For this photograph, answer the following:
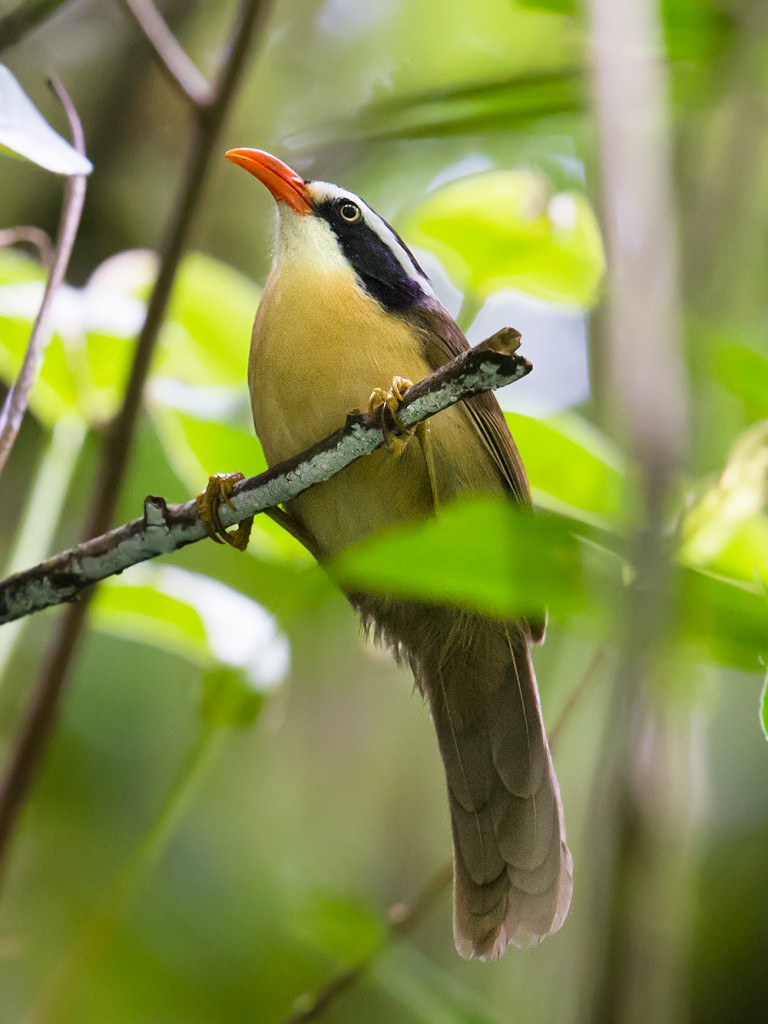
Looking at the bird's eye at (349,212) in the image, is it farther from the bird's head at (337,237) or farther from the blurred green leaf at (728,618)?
the blurred green leaf at (728,618)

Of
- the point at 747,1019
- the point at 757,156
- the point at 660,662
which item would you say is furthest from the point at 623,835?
the point at 747,1019

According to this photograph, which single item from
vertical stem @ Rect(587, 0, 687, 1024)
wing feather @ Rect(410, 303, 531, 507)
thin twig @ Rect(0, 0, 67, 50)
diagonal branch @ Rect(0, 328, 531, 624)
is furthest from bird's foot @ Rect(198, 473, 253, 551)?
vertical stem @ Rect(587, 0, 687, 1024)

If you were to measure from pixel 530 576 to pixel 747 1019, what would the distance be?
3.44 metres

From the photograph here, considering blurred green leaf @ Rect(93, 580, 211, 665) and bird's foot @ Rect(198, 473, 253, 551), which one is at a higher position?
bird's foot @ Rect(198, 473, 253, 551)

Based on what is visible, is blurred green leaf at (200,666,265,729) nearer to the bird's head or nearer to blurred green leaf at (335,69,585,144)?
the bird's head

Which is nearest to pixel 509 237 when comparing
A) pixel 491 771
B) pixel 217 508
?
pixel 217 508

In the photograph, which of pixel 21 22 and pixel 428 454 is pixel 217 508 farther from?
pixel 21 22

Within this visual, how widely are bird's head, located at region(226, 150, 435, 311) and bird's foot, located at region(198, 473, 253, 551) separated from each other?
621 millimetres

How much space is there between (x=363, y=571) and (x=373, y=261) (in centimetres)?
148

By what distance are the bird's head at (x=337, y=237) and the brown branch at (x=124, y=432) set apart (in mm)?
113

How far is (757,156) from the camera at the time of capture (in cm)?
254

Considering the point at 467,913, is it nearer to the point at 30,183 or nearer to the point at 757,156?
the point at 757,156

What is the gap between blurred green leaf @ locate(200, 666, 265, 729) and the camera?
7.20 ft

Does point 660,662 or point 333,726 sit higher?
point 660,662
